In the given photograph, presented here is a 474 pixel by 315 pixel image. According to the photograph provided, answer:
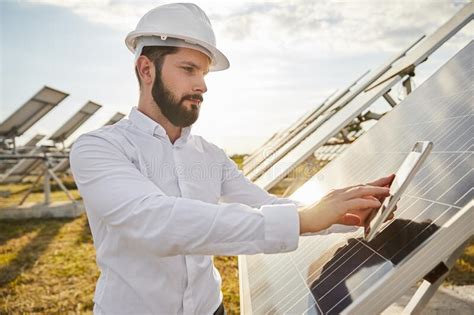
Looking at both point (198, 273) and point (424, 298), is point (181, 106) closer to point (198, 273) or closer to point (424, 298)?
point (198, 273)

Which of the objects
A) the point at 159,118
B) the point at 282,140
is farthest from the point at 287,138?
the point at 159,118

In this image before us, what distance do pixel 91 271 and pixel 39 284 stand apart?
835 mm

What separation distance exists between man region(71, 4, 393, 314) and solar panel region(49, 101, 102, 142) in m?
16.3

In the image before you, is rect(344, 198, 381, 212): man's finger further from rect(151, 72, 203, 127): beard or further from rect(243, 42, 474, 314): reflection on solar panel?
rect(151, 72, 203, 127): beard

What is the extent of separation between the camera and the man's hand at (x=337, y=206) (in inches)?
63.9

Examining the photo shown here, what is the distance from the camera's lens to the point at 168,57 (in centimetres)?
234

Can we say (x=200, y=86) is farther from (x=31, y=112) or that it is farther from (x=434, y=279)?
(x=31, y=112)

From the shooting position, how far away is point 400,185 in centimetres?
Answer: 145

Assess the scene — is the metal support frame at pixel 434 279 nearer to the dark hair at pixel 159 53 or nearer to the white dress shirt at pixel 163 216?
the white dress shirt at pixel 163 216

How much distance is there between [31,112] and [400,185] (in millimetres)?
14182

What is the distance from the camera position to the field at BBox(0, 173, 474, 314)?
6.04 meters

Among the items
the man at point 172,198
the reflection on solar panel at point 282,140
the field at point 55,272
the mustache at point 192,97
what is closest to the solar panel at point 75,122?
the field at point 55,272

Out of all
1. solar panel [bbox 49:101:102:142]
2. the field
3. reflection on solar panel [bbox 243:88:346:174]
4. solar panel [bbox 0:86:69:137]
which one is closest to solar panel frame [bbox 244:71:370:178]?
reflection on solar panel [bbox 243:88:346:174]

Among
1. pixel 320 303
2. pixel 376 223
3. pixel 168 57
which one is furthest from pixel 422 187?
pixel 168 57
